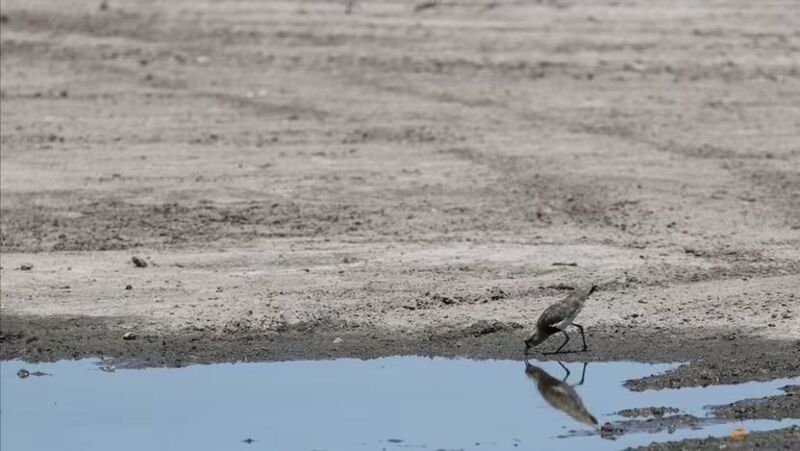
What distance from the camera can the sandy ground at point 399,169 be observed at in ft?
33.9

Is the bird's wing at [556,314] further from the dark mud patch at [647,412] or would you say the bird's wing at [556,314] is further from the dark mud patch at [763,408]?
the dark mud patch at [763,408]

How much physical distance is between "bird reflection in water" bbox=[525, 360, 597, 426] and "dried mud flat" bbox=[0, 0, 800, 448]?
0.96ft

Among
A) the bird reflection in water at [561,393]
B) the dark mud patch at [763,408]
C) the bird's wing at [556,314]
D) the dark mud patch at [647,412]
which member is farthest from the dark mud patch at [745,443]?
the bird's wing at [556,314]

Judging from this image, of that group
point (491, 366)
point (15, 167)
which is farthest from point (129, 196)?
point (491, 366)

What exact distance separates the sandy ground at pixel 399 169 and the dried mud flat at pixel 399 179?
0.11 feet

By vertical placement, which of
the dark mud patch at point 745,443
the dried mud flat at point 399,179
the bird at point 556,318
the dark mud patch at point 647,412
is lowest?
the dried mud flat at point 399,179

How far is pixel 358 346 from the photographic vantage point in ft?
31.3

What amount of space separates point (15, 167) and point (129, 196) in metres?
1.56

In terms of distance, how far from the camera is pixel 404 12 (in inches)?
856

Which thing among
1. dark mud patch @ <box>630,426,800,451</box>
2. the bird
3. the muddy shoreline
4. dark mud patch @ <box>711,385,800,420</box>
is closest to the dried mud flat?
the muddy shoreline

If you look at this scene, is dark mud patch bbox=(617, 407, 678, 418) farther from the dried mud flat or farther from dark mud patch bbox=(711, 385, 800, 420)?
the dried mud flat

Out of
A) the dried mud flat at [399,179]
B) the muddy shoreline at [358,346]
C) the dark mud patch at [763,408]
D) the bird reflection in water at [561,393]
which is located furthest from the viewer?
the dried mud flat at [399,179]

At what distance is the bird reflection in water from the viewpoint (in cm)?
820

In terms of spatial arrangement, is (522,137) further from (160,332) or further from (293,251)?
(160,332)
